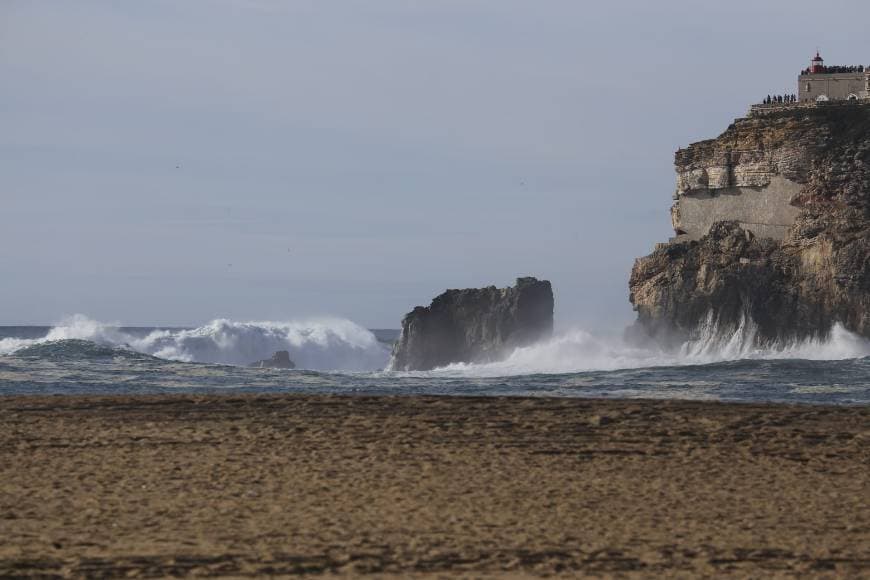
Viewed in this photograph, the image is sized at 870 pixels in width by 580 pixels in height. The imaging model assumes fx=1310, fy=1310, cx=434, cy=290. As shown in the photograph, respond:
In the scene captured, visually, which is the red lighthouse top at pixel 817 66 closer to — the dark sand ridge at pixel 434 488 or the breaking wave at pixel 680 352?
the breaking wave at pixel 680 352

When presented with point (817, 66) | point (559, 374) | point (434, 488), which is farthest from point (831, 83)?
point (434, 488)

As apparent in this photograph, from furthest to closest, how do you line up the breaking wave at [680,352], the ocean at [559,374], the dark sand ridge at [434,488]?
1. the breaking wave at [680,352]
2. the ocean at [559,374]
3. the dark sand ridge at [434,488]

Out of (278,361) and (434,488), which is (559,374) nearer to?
(434,488)

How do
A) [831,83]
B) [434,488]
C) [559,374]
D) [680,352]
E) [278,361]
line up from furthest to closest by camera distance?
1. [278,361]
2. [831,83]
3. [680,352]
4. [559,374]
5. [434,488]

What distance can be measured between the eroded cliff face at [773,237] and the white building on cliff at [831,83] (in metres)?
4.37

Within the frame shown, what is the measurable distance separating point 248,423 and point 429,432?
2.16m

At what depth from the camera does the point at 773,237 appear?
134ft

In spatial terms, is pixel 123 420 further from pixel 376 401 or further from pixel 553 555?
pixel 553 555

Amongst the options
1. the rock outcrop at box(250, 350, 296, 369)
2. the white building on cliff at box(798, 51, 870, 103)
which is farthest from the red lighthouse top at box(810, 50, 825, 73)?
the rock outcrop at box(250, 350, 296, 369)

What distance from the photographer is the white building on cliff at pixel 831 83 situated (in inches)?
1780

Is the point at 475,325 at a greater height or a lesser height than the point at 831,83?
lesser

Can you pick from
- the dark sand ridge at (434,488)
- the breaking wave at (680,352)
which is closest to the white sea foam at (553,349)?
the breaking wave at (680,352)

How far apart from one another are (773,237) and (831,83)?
826 cm

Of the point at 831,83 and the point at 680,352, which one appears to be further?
the point at 831,83
